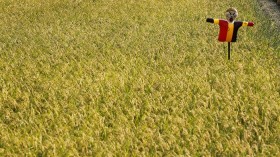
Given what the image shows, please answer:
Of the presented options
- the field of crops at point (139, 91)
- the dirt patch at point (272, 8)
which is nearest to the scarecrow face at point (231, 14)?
the field of crops at point (139, 91)

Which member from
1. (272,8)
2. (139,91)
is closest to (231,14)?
(139,91)

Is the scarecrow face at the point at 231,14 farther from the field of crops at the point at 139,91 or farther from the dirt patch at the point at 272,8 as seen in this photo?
the dirt patch at the point at 272,8

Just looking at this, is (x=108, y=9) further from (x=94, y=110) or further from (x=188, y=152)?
(x=188, y=152)

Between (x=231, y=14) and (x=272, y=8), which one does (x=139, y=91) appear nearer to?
(x=231, y=14)

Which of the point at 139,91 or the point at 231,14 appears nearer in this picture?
the point at 139,91

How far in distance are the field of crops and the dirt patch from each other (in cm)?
169

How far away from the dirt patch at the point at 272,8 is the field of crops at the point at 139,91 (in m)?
1.69

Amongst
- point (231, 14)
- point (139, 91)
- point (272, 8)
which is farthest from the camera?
point (272, 8)

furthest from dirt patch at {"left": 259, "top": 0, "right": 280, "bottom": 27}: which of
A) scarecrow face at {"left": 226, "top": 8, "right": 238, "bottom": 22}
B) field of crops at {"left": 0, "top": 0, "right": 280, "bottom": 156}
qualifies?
scarecrow face at {"left": 226, "top": 8, "right": 238, "bottom": 22}

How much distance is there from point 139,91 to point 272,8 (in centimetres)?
969

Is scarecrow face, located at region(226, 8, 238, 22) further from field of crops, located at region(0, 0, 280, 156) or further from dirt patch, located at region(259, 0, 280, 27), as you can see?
dirt patch, located at region(259, 0, 280, 27)

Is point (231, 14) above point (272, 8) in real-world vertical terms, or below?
above

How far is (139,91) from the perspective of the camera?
5480 millimetres

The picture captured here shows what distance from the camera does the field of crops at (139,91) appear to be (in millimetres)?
4109
